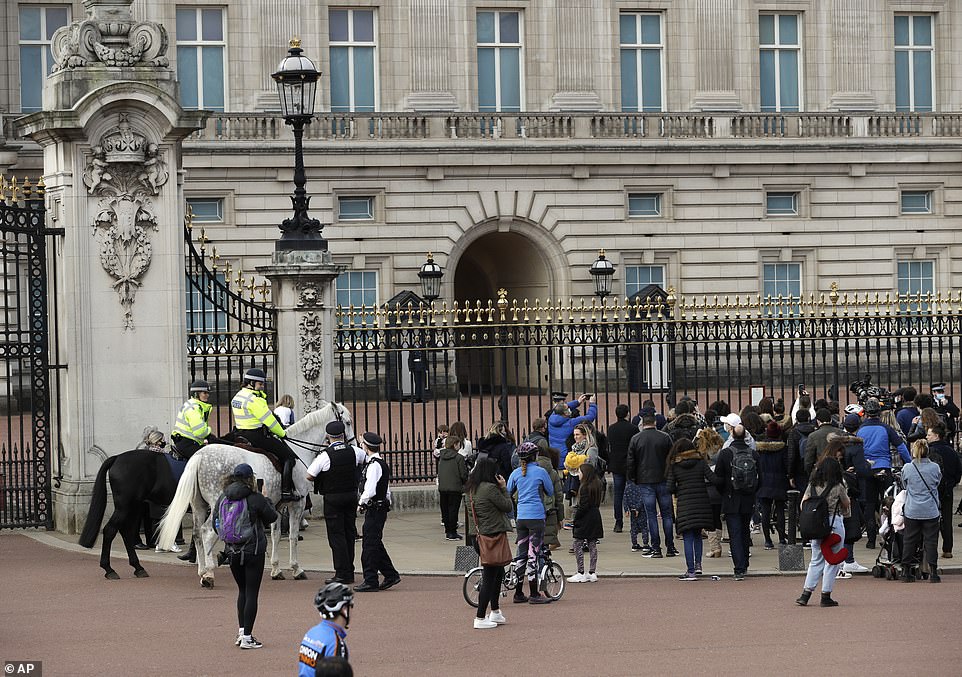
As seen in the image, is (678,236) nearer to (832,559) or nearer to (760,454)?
(760,454)

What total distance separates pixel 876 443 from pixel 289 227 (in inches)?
281

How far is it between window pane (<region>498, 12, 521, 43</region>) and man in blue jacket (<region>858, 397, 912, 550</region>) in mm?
24550

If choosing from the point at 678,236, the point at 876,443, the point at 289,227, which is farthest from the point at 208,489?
the point at 678,236

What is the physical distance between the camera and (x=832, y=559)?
1457 centimetres

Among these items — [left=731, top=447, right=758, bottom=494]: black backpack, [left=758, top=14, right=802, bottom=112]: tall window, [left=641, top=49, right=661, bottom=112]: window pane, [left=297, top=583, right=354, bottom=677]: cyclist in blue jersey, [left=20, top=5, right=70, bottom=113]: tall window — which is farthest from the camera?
[left=758, top=14, right=802, bottom=112]: tall window

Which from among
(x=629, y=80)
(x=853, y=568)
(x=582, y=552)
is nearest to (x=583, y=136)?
(x=629, y=80)

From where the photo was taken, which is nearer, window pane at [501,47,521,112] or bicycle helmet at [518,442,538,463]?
bicycle helmet at [518,442,538,463]

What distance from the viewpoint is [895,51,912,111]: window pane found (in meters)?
43.8

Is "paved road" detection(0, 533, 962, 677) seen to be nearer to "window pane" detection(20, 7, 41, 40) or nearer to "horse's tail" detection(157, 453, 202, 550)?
"horse's tail" detection(157, 453, 202, 550)

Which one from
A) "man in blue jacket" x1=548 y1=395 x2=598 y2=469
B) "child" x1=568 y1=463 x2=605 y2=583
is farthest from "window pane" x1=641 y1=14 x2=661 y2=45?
"child" x1=568 y1=463 x2=605 y2=583

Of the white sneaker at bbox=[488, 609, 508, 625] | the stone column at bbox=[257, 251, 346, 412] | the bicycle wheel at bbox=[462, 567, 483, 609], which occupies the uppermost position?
the stone column at bbox=[257, 251, 346, 412]

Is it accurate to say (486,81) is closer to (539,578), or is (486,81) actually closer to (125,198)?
(125,198)

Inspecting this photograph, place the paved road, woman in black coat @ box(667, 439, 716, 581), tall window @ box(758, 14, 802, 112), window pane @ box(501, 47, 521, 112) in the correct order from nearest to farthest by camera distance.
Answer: the paved road
woman in black coat @ box(667, 439, 716, 581)
window pane @ box(501, 47, 521, 112)
tall window @ box(758, 14, 802, 112)

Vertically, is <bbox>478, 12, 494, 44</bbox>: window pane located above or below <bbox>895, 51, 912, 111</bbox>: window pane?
above
